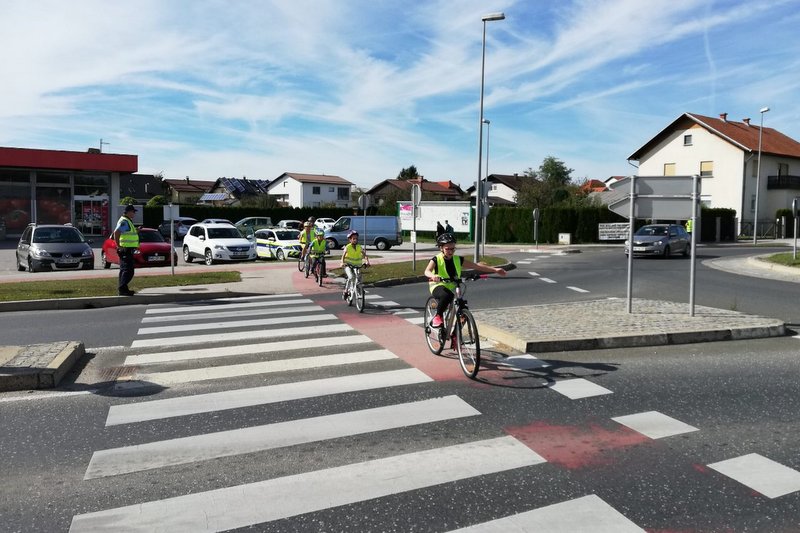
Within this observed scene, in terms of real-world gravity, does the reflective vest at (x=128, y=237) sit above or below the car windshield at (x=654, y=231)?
below

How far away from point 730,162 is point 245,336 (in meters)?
51.5

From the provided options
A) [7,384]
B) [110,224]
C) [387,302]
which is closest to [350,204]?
[110,224]

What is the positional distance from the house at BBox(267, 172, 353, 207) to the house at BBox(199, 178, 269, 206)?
9.68 ft

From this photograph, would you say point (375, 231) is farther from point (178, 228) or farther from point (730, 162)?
point (730, 162)

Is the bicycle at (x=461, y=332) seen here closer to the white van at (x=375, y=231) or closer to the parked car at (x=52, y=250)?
the parked car at (x=52, y=250)

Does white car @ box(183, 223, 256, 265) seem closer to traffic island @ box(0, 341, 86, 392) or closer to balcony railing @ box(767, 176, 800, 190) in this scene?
traffic island @ box(0, 341, 86, 392)

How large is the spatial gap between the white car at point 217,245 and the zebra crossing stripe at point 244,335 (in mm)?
15064

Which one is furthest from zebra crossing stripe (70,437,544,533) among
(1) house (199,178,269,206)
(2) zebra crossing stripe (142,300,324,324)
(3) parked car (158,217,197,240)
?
(1) house (199,178,269,206)

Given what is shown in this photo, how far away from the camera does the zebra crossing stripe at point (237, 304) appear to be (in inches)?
476

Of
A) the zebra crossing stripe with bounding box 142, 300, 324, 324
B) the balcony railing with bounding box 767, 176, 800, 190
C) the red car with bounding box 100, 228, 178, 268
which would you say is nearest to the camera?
the zebra crossing stripe with bounding box 142, 300, 324, 324

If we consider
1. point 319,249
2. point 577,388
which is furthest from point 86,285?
point 577,388

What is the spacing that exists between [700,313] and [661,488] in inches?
295

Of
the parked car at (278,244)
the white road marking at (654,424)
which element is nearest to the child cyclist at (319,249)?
the parked car at (278,244)

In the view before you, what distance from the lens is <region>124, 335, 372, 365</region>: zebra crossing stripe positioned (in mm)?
7676
